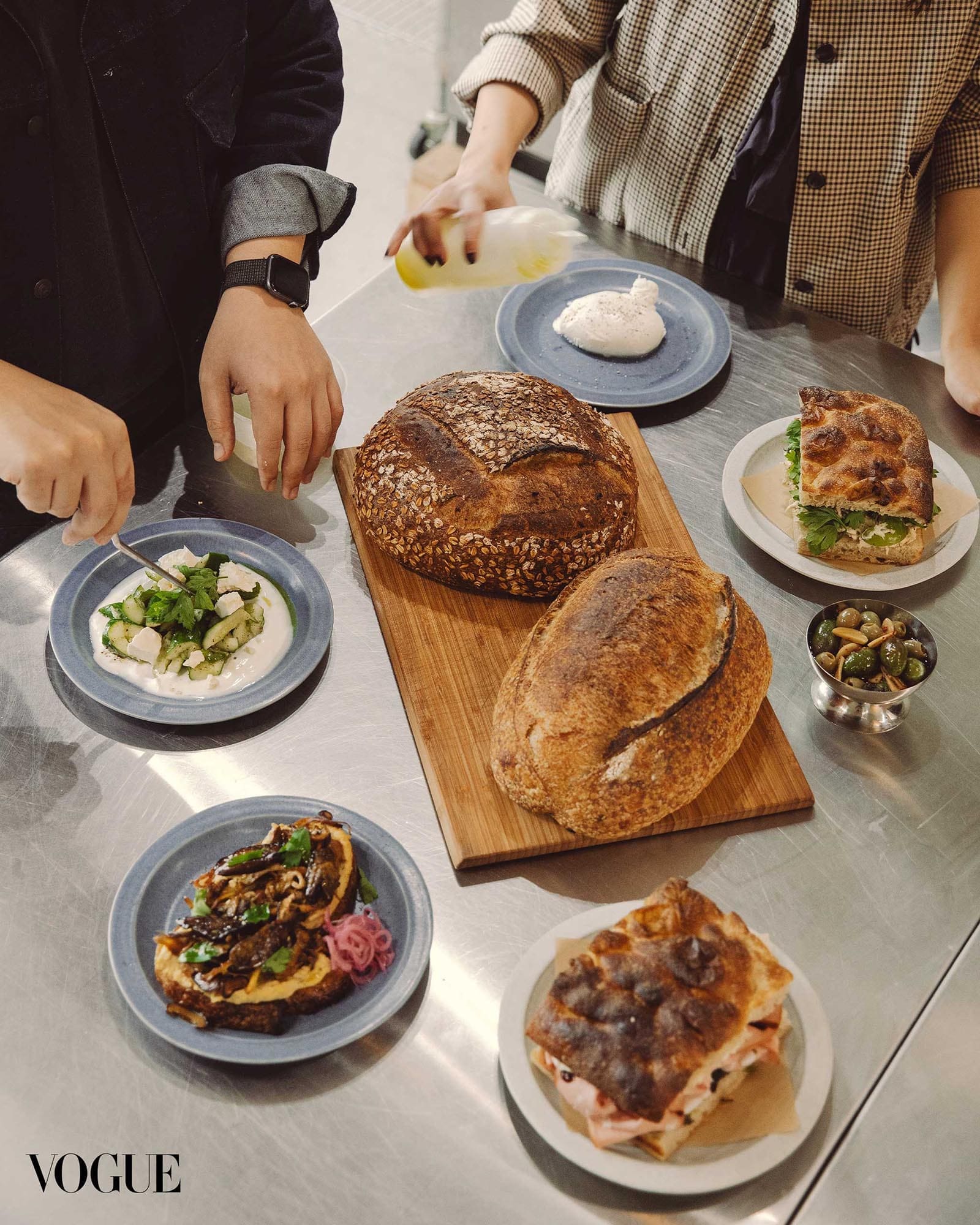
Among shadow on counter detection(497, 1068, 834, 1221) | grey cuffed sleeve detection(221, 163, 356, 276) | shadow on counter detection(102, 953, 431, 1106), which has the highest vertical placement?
grey cuffed sleeve detection(221, 163, 356, 276)

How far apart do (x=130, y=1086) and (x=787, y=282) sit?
7.03 feet

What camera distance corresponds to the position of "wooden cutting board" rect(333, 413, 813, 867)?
1.55 m

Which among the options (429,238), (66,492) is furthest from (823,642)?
(66,492)

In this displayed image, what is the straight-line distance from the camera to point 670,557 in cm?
173

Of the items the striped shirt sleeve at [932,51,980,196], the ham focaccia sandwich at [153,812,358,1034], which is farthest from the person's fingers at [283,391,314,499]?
the striped shirt sleeve at [932,51,980,196]

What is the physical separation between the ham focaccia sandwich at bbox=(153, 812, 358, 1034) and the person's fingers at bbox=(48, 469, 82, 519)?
540 millimetres

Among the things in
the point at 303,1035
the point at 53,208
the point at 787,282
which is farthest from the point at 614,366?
the point at 303,1035

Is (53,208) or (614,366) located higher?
(53,208)

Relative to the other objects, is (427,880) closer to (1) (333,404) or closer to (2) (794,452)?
(1) (333,404)

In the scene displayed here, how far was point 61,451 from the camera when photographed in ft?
4.57

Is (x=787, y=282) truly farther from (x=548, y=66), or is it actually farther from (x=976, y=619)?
(x=976, y=619)

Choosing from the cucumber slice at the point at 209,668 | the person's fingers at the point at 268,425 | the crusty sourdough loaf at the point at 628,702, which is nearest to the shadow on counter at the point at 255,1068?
the crusty sourdough loaf at the point at 628,702

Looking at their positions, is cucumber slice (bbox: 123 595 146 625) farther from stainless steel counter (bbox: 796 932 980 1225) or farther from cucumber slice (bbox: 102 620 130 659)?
stainless steel counter (bbox: 796 932 980 1225)

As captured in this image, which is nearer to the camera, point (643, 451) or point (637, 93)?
point (643, 451)
